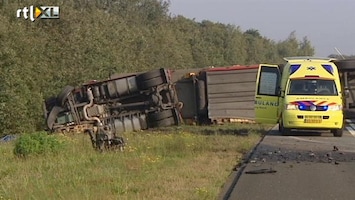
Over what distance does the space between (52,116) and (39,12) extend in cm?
1336

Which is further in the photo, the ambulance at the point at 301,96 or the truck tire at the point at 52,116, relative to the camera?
the truck tire at the point at 52,116

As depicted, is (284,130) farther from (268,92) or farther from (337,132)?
(337,132)

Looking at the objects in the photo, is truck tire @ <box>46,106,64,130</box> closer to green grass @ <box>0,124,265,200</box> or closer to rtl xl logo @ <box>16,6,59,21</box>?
green grass @ <box>0,124,265,200</box>

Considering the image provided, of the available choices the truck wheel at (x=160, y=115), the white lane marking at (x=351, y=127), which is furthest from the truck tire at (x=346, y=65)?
the truck wheel at (x=160, y=115)

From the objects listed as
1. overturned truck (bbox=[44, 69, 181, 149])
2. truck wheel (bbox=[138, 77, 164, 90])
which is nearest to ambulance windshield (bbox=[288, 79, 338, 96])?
overturned truck (bbox=[44, 69, 181, 149])

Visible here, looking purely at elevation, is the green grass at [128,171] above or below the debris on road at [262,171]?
above

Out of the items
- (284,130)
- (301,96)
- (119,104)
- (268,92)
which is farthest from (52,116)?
(301,96)

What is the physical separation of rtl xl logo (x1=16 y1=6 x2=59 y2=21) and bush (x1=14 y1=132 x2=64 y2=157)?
72.2 ft

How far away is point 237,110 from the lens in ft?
103

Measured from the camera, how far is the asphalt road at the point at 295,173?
34.6 feet

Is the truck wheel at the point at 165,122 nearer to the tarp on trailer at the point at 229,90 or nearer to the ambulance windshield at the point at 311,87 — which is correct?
the tarp on trailer at the point at 229,90

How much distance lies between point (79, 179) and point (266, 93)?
40.4 ft

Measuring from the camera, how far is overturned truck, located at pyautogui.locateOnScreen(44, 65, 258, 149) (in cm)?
2809

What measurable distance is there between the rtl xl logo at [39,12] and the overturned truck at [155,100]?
9.92 metres
